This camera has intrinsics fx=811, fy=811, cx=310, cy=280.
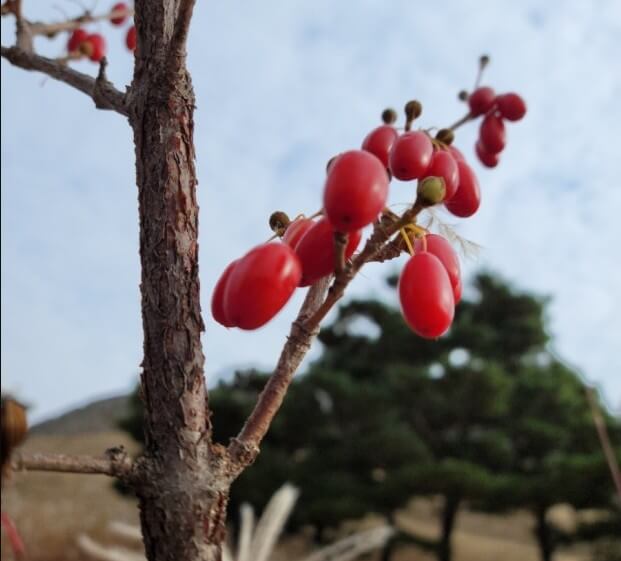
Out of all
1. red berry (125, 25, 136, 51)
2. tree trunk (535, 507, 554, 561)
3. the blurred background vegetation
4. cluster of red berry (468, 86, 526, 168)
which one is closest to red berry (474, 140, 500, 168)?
cluster of red berry (468, 86, 526, 168)

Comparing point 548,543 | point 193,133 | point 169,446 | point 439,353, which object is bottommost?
point 169,446

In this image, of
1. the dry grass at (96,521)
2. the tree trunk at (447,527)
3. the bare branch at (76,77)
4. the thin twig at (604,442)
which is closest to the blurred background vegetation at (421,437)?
the tree trunk at (447,527)

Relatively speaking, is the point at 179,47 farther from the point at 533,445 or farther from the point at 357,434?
the point at 533,445

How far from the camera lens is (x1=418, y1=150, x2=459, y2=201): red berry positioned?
0.56 metres

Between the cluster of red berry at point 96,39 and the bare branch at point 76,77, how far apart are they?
1.33 ft

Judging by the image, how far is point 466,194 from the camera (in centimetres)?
61

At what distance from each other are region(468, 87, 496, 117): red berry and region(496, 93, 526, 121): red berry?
0.06ft

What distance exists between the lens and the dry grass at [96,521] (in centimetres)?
574

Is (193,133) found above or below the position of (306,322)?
above

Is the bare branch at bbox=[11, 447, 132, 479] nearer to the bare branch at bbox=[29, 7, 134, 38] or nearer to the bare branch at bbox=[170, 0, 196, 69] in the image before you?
the bare branch at bbox=[170, 0, 196, 69]

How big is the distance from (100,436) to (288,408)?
5.65 metres

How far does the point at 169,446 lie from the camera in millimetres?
524

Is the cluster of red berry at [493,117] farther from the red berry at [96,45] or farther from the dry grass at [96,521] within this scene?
the dry grass at [96,521]

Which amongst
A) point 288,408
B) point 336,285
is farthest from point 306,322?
point 288,408
